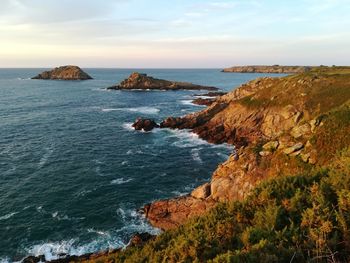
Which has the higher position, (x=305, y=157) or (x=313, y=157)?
(x=313, y=157)

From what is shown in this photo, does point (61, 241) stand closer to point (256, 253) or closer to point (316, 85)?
point (256, 253)

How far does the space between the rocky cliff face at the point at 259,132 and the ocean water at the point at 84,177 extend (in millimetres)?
4138

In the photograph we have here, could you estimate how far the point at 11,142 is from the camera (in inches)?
2638

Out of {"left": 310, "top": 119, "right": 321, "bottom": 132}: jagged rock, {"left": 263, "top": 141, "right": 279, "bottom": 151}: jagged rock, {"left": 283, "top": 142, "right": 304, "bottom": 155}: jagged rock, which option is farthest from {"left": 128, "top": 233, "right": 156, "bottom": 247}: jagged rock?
{"left": 310, "top": 119, "right": 321, "bottom": 132}: jagged rock

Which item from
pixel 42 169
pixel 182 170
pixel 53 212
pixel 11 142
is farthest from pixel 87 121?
pixel 53 212

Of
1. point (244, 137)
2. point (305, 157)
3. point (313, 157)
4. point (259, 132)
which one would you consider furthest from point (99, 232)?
point (259, 132)

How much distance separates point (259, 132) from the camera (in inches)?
2564

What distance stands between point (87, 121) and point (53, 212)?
51858mm

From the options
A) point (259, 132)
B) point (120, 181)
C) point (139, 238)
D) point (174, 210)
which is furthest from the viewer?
point (259, 132)

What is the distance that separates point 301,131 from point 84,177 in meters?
30.2

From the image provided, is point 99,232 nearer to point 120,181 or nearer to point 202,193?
point 202,193

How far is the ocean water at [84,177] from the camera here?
34.9 meters

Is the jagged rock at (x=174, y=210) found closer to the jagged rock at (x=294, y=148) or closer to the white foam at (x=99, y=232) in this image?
the white foam at (x=99, y=232)

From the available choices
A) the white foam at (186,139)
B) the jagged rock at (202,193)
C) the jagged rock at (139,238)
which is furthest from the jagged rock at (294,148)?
the white foam at (186,139)
